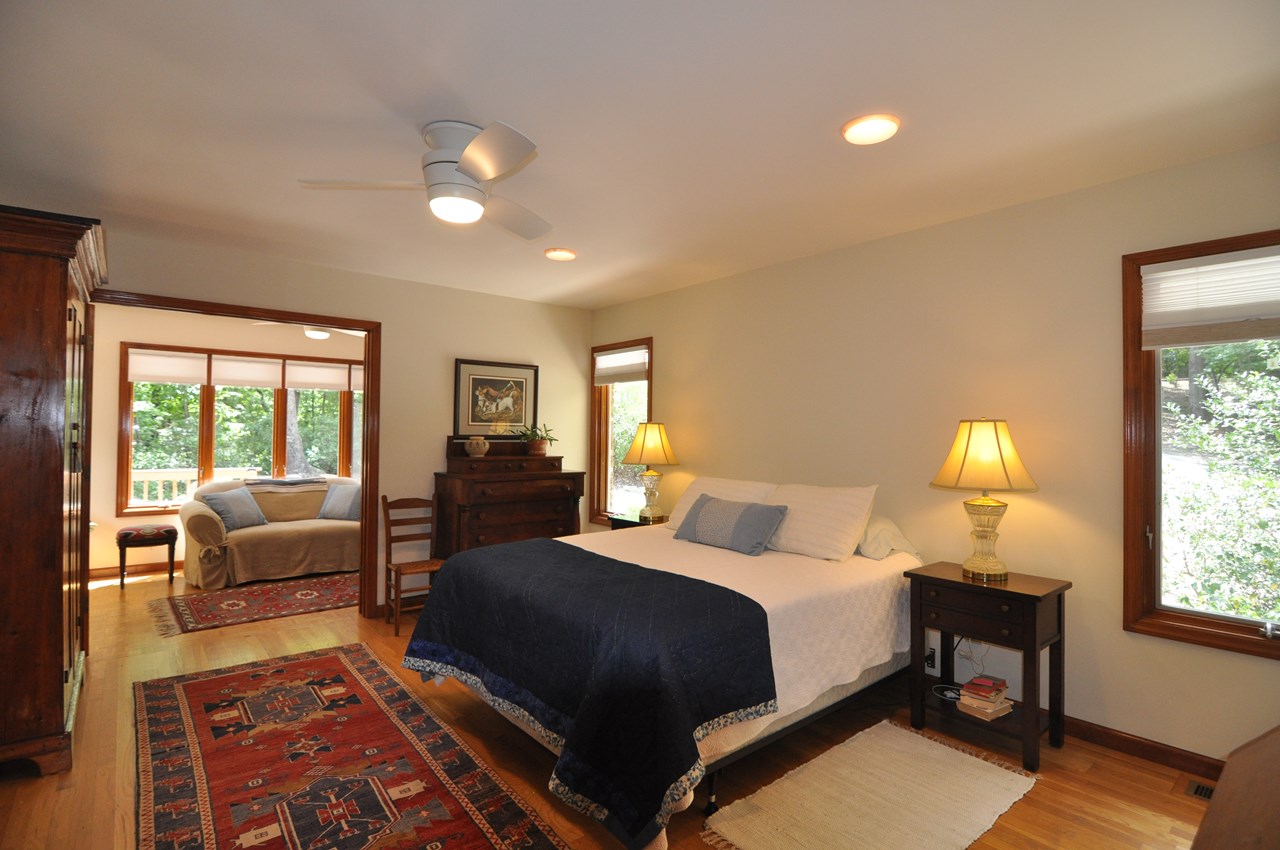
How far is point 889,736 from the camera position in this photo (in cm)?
288

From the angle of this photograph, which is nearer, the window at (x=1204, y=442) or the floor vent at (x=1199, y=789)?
the floor vent at (x=1199, y=789)

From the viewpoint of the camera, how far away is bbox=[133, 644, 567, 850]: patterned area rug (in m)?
2.13

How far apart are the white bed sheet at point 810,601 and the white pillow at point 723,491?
1.71ft

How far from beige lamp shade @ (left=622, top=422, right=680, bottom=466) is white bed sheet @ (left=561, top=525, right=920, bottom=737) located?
138 centimetres

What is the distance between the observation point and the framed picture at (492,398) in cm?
517

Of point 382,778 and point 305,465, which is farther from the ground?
point 305,465

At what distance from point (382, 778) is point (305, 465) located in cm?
568

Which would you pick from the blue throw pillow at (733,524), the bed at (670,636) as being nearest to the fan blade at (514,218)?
the bed at (670,636)

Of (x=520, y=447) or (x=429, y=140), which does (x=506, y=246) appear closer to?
(x=429, y=140)

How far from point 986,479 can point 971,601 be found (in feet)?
1.82

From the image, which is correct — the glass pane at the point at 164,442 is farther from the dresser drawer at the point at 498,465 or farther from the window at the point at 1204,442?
the window at the point at 1204,442

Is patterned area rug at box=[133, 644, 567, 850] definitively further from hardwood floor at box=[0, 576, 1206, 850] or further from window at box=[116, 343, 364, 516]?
window at box=[116, 343, 364, 516]

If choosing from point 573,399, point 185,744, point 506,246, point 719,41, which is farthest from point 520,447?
point 719,41

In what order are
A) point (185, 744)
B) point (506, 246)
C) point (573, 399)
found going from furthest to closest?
point (573, 399) < point (506, 246) < point (185, 744)
